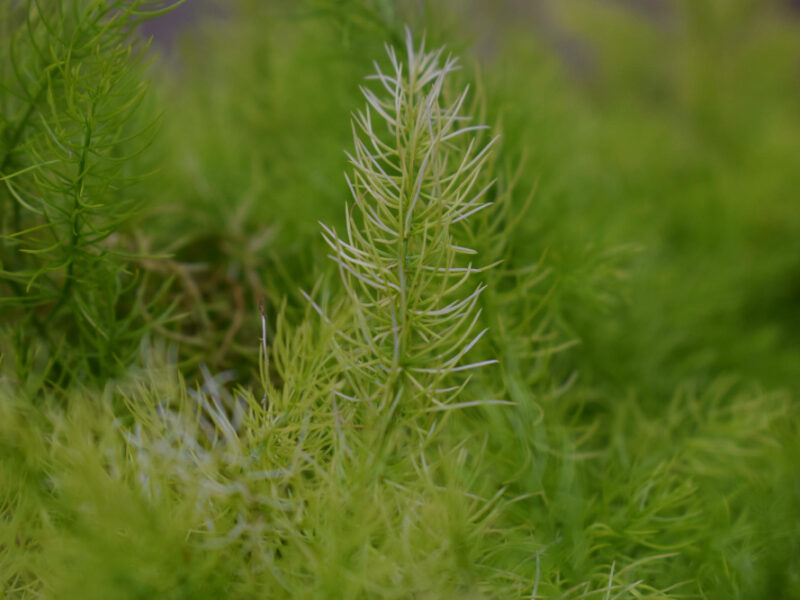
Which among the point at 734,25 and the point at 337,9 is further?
the point at 734,25

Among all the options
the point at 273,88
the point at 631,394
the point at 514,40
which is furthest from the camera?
the point at 514,40

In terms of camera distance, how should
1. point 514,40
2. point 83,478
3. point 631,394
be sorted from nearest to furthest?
1. point 83,478
2. point 631,394
3. point 514,40

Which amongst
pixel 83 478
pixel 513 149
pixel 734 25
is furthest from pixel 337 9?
pixel 734 25

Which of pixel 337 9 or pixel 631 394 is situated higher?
pixel 337 9

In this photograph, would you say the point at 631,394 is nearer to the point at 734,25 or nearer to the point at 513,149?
the point at 513,149
